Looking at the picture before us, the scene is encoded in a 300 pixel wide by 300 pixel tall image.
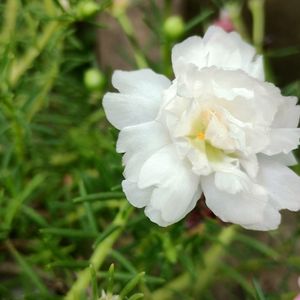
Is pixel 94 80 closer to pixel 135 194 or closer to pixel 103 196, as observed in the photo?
pixel 103 196

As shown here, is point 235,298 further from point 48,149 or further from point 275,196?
point 275,196

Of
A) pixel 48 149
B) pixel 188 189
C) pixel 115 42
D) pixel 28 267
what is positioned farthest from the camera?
pixel 115 42

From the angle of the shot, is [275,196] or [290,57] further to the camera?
[290,57]

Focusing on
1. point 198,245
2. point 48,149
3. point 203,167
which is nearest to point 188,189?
point 203,167

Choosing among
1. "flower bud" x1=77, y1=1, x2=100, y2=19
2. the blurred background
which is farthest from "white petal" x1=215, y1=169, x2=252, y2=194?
"flower bud" x1=77, y1=1, x2=100, y2=19

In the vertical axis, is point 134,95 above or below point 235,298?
above

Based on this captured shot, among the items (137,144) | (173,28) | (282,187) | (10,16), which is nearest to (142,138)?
(137,144)

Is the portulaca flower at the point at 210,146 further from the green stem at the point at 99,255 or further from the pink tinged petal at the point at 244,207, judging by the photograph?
the green stem at the point at 99,255
